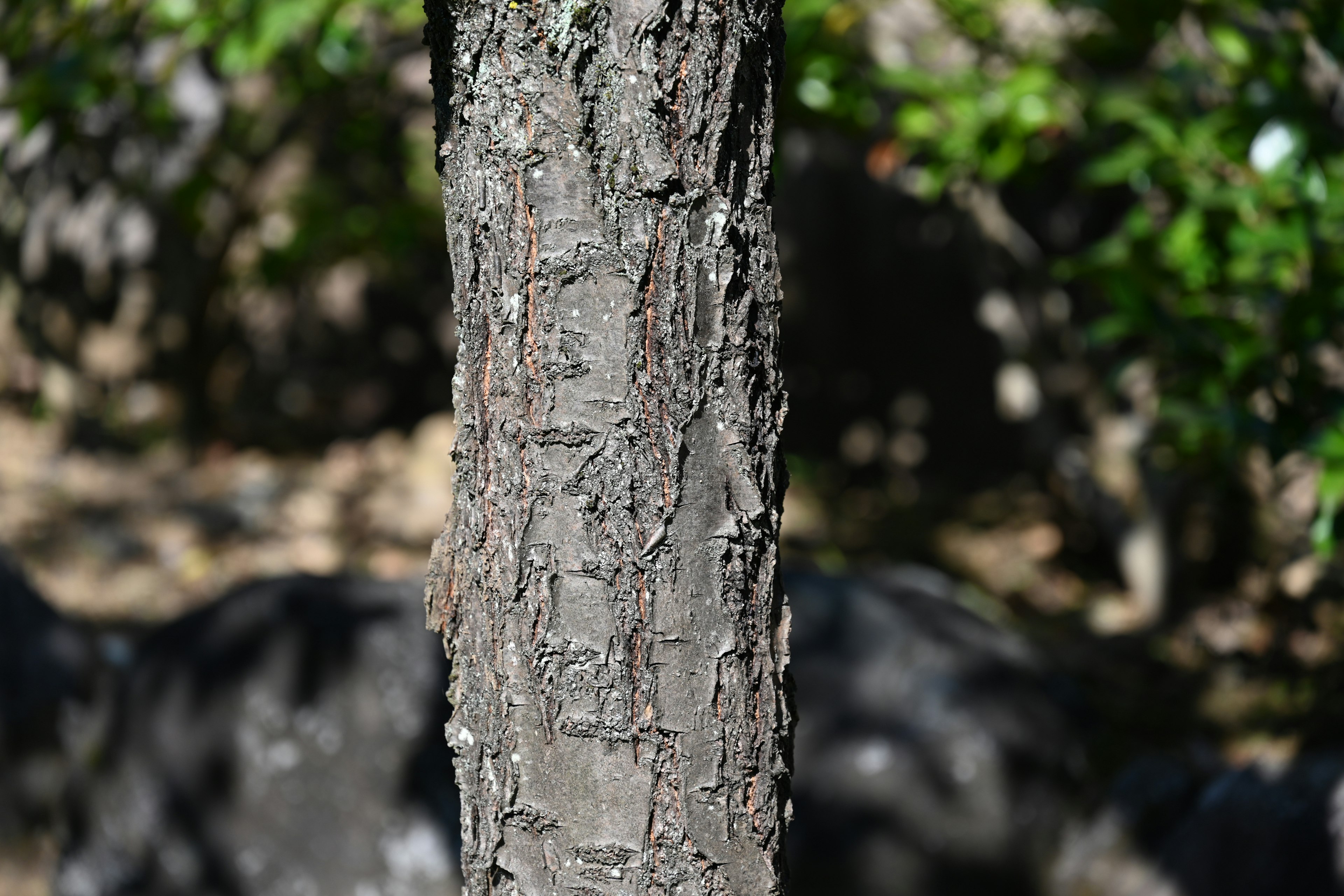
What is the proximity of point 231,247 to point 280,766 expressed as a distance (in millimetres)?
4257

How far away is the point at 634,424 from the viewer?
1178 millimetres

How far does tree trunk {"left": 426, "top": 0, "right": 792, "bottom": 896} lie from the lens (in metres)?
1.13

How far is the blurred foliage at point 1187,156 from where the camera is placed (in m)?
2.56

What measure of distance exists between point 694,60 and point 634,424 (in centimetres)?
37

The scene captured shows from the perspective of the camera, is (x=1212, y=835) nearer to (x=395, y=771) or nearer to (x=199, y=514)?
(x=395, y=771)

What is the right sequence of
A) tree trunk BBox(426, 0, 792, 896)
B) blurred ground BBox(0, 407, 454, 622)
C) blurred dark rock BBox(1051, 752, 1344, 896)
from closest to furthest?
tree trunk BBox(426, 0, 792, 896)
blurred dark rock BBox(1051, 752, 1344, 896)
blurred ground BBox(0, 407, 454, 622)

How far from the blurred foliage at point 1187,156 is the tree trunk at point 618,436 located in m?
1.55

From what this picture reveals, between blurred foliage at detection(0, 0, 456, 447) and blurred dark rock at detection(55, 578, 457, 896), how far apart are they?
2212 millimetres

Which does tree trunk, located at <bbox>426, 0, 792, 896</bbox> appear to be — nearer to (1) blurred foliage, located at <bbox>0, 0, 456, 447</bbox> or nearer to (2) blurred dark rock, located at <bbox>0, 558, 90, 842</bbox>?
(2) blurred dark rock, located at <bbox>0, 558, 90, 842</bbox>

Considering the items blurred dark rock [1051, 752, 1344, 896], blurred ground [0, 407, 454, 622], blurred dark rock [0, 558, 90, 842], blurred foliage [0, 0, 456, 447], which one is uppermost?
blurred foliage [0, 0, 456, 447]

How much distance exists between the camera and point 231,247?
6.49 m

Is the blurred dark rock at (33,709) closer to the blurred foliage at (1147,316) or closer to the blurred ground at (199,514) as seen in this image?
the blurred ground at (199,514)

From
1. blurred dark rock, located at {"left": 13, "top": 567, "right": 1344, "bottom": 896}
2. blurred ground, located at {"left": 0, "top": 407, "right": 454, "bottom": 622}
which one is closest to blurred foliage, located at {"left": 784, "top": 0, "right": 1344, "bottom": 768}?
blurred dark rock, located at {"left": 13, "top": 567, "right": 1344, "bottom": 896}

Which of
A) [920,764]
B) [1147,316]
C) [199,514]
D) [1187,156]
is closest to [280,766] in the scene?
[920,764]
